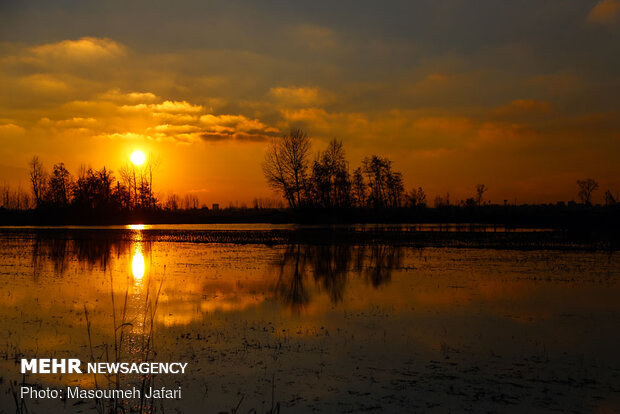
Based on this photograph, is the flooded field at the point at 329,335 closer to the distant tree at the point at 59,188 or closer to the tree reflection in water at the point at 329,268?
the tree reflection in water at the point at 329,268

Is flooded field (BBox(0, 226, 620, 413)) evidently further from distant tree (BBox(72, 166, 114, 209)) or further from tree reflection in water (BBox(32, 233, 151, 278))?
distant tree (BBox(72, 166, 114, 209))

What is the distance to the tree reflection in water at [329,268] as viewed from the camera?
16.3 m

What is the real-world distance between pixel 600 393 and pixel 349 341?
4580 millimetres

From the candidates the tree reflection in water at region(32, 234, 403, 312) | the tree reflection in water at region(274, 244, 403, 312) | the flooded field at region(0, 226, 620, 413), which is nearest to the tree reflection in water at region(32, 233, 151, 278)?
the tree reflection in water at region(32, 234, 403, 312)

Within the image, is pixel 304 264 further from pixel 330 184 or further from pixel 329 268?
pixel 330 184

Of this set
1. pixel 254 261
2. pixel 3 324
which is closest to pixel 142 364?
pixel 3 324

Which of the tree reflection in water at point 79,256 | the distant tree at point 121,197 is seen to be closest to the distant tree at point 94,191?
the distant tree at point 121,197

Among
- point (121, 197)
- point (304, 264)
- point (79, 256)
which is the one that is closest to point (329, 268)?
point (304, 264)

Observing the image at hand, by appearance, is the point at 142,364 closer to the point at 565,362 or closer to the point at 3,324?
the point at 3,324

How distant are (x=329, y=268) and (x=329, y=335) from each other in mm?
11837

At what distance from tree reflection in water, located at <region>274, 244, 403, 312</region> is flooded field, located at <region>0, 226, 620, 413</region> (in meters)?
0.17

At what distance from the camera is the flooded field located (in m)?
7.47

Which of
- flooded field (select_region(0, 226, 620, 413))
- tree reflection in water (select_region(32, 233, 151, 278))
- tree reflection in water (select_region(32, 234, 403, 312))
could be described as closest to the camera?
flooded field (select_region(0, 226, 620, 413))

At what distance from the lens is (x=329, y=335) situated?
10906 mm
